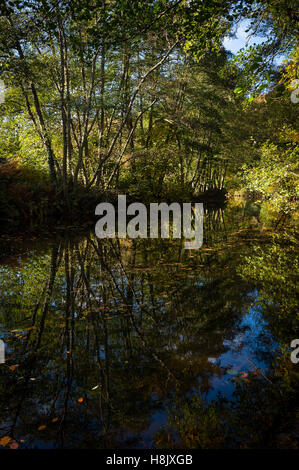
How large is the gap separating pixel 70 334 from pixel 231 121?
22.7 m

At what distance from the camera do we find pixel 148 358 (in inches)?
105

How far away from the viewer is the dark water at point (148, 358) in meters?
1.88

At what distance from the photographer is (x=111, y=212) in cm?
1582

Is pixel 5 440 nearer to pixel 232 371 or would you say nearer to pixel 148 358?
pixel 148 358

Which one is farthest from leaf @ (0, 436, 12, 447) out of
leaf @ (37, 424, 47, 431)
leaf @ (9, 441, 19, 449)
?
leaf @ (37, 424, 47, 431)

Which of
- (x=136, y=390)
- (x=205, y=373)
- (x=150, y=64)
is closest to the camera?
(x=136, y=390)


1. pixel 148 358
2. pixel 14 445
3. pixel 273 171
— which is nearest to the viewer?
pixel 14 445

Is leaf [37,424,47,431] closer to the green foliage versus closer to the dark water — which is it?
the dark water

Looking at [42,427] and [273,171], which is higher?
[273,171]

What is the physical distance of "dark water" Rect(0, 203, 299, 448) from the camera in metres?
1.88

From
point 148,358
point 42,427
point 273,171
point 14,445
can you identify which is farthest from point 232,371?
point 273,171
